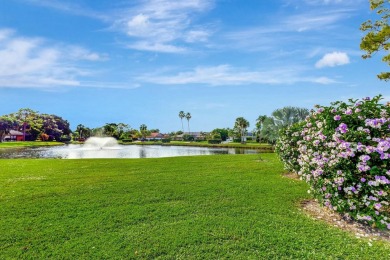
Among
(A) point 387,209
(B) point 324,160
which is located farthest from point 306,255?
(A) point 387,209

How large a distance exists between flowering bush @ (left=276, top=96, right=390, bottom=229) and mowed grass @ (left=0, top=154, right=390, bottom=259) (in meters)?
0.61

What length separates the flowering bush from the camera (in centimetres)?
441

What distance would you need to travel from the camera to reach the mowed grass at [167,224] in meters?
3.88

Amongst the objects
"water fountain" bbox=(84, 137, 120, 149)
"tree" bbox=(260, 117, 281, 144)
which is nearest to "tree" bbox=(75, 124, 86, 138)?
"water fountain" bbox=(84, 137, 120, 149)

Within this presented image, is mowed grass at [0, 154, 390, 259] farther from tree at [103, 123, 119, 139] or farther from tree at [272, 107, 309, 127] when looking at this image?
tree at [103, 123, 119, 139]

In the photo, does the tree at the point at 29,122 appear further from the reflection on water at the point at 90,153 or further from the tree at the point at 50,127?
the reflection on water at the point at 90,153

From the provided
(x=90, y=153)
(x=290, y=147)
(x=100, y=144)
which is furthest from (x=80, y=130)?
(x=290, y=147)

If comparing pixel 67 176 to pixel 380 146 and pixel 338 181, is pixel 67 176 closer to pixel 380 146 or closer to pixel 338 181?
pixel 338 181

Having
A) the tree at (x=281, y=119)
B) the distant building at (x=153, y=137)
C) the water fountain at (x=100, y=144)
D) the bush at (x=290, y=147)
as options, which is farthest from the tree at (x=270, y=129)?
the distant building at (x=153, y=137)

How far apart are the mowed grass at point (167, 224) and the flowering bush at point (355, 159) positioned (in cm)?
61

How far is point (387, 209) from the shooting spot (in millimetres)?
5598

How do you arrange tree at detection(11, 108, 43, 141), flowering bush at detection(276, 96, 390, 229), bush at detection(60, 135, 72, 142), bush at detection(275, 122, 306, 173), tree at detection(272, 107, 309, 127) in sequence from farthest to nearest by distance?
bush at detection(60, 135, 72, 142)
tree at detection(11, 108, 43, 141)
tree at detection(272, 107, 309, 127)
bush at detection(275, 122, 306, 173)
flowering bush at detection(276, 96, 390, 229)

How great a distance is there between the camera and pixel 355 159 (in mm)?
4672

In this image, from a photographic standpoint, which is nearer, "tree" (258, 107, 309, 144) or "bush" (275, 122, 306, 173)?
"bush" (275, 122, 306, 173)
